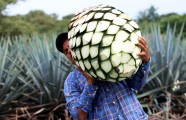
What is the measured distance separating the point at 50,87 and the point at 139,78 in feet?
7.04

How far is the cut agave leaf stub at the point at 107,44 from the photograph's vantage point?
2.35 meters

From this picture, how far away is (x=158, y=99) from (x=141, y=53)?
2.79 meters

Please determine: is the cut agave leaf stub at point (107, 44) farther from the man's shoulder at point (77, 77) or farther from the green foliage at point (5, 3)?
the green foliage at point (5, 3)

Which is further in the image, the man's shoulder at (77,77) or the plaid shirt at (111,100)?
the man's shoulder at (77,77)

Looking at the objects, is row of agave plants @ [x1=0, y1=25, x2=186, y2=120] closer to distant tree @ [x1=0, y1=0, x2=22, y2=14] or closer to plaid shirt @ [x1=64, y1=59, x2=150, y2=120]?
plaid shirt @ [x1=64, y1=59, x2=150, y2=120]

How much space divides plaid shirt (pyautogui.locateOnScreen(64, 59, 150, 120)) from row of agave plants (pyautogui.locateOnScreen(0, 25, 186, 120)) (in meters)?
1.53

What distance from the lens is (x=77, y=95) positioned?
110 inches

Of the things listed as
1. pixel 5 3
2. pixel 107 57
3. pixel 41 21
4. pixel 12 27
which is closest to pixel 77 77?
pixel 107 57

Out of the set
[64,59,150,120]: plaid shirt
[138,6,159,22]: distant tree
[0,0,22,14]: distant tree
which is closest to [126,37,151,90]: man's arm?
[64,59,150,120]: plaid shirt

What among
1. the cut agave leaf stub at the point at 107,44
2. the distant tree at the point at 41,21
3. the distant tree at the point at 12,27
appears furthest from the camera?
the distant tree at the point at 41,21

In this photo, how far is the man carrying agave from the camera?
2355 mm

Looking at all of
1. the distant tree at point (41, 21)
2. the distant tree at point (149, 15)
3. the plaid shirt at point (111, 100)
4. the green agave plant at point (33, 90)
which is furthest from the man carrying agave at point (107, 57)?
the distant tree at point (149, 15)

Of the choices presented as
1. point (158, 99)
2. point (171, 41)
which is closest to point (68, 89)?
point (158, 99)

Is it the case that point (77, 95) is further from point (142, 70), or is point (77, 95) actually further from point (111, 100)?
point (142, 70)
